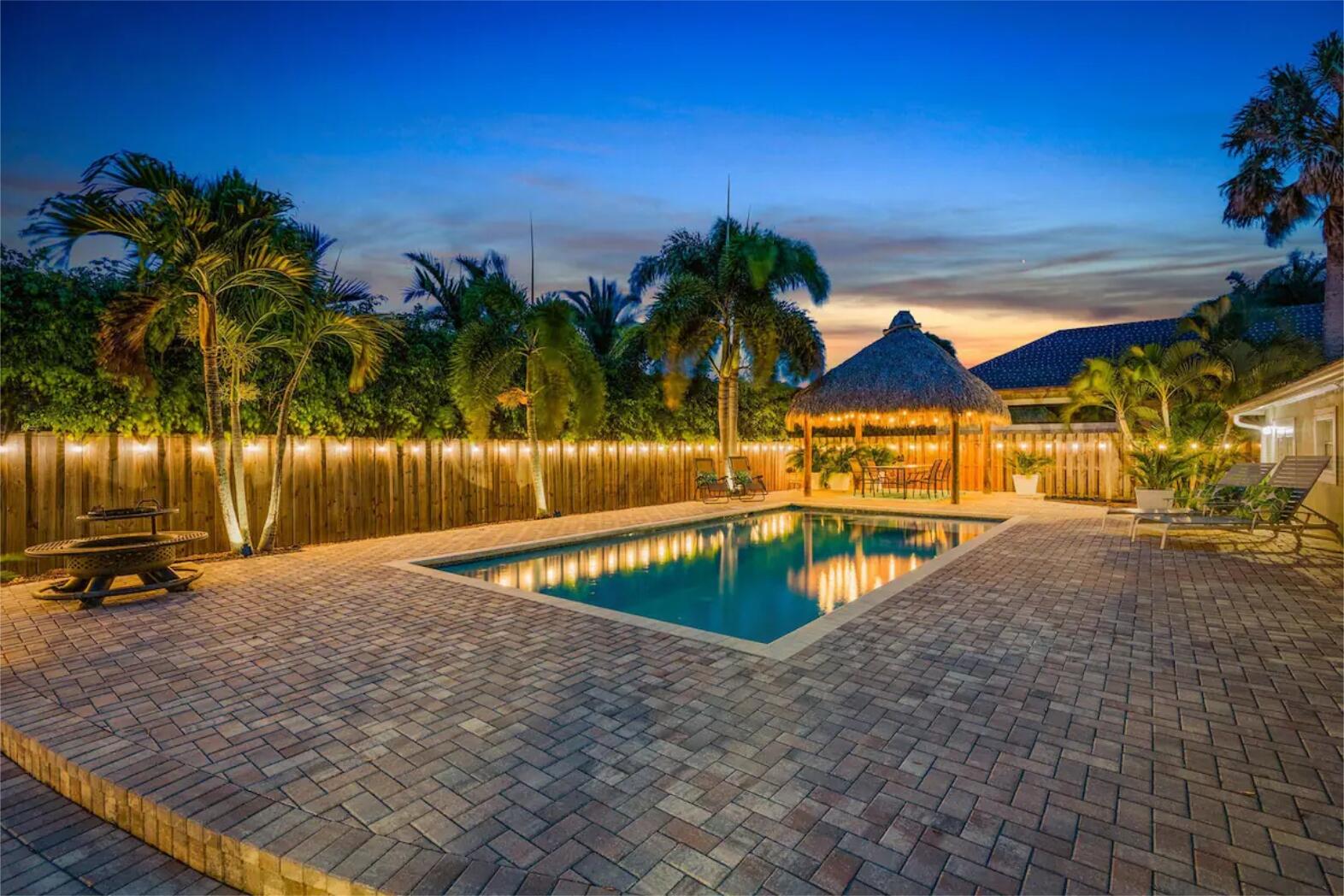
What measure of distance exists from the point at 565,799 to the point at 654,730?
676mm

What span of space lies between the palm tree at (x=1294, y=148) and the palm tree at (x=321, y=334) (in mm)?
17134

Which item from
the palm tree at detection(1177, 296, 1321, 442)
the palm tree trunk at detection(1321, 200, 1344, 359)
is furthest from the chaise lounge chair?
the palm tree trunk at detection(1321, 200, 1344, 359)

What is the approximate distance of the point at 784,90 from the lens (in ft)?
36.6

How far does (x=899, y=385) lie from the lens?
15094 mm

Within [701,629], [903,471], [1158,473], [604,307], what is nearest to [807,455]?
[903,471]

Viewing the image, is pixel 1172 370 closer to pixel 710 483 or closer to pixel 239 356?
pixel 710 483

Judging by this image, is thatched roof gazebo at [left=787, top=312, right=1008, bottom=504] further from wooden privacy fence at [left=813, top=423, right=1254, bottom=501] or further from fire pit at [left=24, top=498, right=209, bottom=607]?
fire pit at [left=24, top=498, right=209, bottom=607]

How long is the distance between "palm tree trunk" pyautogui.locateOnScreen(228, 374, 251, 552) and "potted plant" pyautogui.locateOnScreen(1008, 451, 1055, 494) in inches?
634

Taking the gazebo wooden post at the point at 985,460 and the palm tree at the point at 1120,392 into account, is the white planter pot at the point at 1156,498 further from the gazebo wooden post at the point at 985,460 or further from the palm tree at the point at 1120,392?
the gazebo wooden post at the point at 985,460

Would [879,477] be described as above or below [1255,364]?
below

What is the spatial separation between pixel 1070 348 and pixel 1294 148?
10668 millimetres

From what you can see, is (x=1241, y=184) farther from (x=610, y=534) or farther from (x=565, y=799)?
(x=565, y=799)

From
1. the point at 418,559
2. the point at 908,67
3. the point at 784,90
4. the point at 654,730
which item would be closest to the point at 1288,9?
the point at 908,67

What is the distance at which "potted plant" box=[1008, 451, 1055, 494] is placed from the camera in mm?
15234
